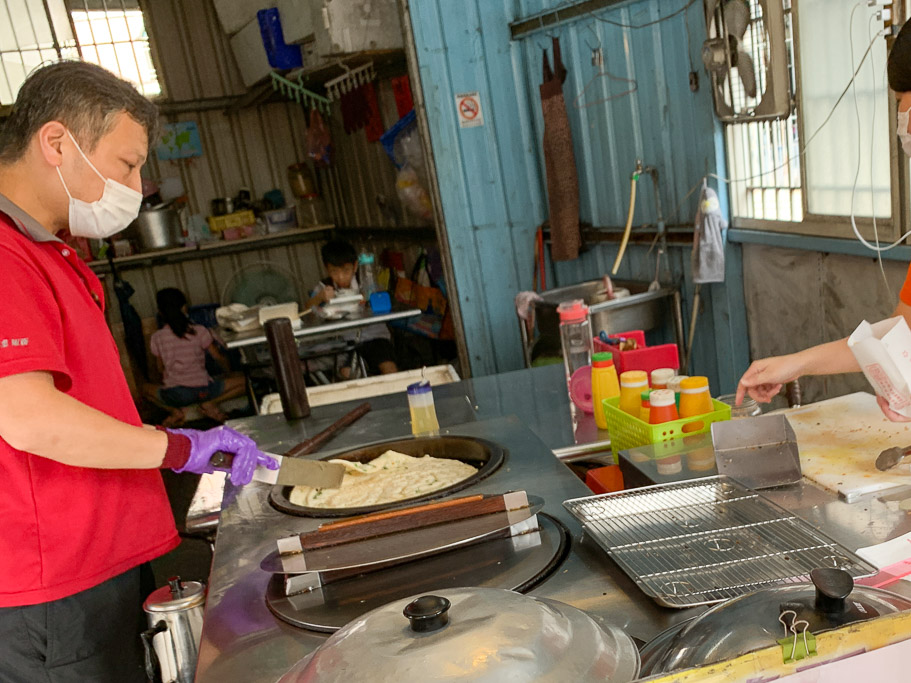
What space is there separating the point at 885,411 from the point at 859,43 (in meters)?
1.71

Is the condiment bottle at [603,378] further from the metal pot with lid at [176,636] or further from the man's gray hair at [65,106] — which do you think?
the man's gray hair at [65,106]

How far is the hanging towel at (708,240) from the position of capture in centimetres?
357

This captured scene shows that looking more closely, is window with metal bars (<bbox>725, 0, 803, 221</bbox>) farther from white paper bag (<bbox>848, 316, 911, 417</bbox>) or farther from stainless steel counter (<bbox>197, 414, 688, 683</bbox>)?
stainless steel counter (<bbox>197, 414, 688, 683</bbox>)

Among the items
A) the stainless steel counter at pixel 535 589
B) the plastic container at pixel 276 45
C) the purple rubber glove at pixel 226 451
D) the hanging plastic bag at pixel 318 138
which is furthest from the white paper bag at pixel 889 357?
the hanging plastic bag at pixel 318 138

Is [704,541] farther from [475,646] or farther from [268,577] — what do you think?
[268,577]

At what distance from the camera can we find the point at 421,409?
221cm

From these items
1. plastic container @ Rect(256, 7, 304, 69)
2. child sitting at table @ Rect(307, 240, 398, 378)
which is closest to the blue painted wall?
child sitting at table @ Rect(307, 240, 398, 378)

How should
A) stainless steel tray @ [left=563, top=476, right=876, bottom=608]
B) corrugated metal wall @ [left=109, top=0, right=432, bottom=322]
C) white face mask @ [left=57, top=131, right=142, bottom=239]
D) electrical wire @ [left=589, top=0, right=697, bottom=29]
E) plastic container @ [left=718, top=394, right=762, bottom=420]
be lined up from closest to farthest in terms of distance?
stainless steel tray @ [left=563, top=476, right=876, bottom=608] → white face mask @ [left=57, top=131, right=142, bottom=239] → plastic container @ [left=718, top=394, right=762, bottom=420] → electrical wire @ [left=589, top=0, right=697, bottom=29] → corrugated metal wall @ [left=109, top=0, right=432, bottom=322]

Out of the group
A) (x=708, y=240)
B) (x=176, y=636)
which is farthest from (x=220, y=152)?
(x=176, y=636)

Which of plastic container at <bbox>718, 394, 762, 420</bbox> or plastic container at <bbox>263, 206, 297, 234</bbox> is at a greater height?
plastic container at <bbox>263, 206, 297, 234</bbox>

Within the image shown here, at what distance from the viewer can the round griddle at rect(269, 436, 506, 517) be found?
5.41 feet

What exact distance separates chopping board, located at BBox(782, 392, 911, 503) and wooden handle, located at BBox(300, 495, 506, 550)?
662mm

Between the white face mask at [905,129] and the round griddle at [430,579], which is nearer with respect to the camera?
the round griddle at [430,579]

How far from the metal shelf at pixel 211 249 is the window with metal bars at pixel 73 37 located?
1624 mm
